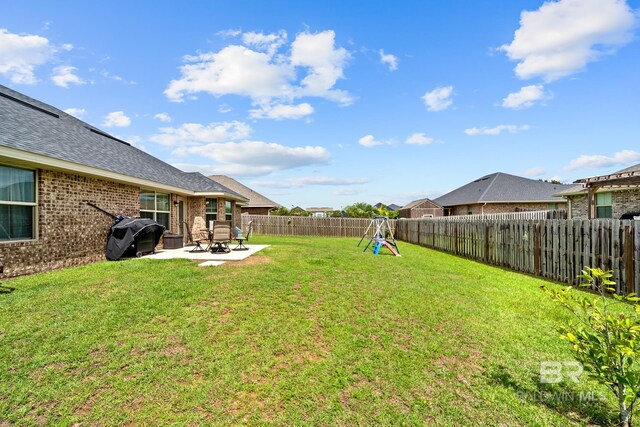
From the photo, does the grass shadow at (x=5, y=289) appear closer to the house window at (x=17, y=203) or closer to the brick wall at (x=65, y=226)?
the brick wall at (x=65, y=226)

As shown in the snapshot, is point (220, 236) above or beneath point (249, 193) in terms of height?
beneath

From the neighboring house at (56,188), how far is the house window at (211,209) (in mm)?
3756

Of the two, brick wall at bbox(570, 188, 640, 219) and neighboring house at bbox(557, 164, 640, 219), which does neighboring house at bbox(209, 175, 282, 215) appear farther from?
brick wall at bbox(570, 188, 640, 219)

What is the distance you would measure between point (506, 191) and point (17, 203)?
31.5 metres

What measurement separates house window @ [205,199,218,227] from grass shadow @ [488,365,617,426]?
1554 centimetres

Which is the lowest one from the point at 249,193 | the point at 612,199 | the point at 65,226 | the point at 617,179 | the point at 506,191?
the point at 65,226

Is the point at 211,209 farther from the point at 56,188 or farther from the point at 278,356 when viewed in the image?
the point at 278,356

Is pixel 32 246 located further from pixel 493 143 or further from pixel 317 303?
pixel 493 143

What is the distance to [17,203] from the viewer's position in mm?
6812

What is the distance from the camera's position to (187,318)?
4348 millimetres

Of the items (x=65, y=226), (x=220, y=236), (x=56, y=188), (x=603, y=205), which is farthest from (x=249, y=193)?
(x=603, y=205)

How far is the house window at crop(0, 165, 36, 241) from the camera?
21.5 ft

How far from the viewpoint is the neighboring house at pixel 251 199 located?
111 feet

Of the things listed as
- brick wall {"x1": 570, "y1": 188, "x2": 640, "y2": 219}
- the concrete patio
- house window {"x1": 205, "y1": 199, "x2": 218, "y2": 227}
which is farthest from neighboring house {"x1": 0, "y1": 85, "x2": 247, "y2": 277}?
brick wall {"x1": 570, "y1": 188, "x2": 640, "y2": 219}
